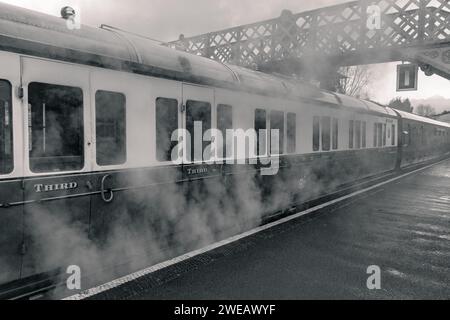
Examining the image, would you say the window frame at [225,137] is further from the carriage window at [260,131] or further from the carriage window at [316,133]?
the carriage window at [316,133]

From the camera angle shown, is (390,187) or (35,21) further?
(390,187)

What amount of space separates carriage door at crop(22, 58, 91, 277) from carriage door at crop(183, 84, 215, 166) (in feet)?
4.96

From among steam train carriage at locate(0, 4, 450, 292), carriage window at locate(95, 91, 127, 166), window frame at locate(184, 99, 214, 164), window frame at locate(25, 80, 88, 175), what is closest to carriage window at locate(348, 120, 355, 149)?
steam train carriage at locate(0, 4, 450, 292)

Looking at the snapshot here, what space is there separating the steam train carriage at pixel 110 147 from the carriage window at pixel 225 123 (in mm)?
28

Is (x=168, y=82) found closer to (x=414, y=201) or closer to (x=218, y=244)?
(x=218, y=244)

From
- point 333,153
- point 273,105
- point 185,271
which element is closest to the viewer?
point 185,271

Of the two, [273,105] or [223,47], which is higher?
[223,47]

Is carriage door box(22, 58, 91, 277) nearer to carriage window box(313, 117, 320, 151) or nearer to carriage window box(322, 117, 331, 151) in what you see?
carriage window box(313, 117, 320, 151)

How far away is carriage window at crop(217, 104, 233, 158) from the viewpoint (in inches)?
227

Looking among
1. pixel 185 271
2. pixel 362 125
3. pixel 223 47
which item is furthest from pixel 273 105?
pixel 223 47

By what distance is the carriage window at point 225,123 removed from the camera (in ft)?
18.9

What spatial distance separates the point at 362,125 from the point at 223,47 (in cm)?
1141
